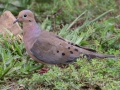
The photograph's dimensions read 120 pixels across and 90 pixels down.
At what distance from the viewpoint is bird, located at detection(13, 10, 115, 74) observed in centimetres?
566

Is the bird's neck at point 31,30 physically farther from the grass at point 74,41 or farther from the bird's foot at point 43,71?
the bird's foot at point 43,71

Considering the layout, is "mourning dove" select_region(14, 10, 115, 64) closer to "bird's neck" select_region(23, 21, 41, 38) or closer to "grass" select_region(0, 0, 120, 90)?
"bird's neck" select_region(23, 21, 41, 38)

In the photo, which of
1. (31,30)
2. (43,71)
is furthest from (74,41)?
(43,71)

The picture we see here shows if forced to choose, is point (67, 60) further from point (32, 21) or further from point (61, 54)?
point (32, 21)

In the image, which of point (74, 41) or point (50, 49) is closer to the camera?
point (50, 49)

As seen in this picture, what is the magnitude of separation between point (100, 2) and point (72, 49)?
7.63 ft

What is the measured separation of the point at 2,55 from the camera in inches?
226

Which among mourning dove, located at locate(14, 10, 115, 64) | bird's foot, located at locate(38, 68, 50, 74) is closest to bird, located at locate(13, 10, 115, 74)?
mourning dove, located at locate(14, 10, 115, 64)

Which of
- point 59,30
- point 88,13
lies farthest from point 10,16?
point 88,13

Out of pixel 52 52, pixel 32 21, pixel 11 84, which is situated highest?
pixel 32 21

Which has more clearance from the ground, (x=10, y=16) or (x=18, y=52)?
(x=10, y=16)

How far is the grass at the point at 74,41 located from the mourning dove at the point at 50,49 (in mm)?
150

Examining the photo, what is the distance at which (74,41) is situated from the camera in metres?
6.48

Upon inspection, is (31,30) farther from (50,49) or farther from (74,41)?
(74,41)
